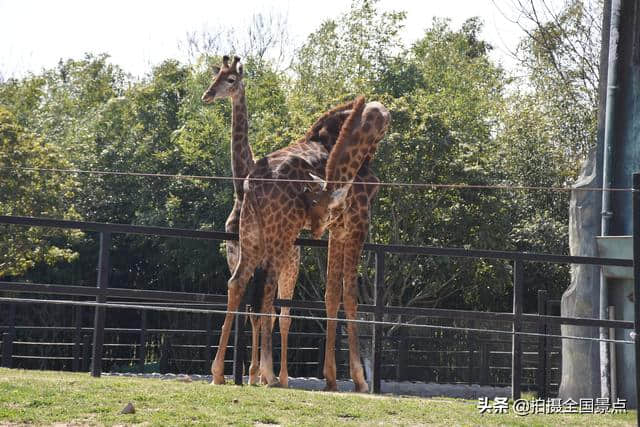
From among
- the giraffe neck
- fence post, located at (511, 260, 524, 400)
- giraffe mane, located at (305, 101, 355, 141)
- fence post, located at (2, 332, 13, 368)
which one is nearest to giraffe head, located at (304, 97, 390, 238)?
giraffe mane, located at (305, 101, 355, 141)

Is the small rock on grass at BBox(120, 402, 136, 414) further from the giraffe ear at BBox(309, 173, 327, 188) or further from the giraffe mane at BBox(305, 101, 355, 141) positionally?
the giraffe mane at BBox(305, 101, 355, 141)

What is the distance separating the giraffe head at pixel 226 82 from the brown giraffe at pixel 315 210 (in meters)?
1.04

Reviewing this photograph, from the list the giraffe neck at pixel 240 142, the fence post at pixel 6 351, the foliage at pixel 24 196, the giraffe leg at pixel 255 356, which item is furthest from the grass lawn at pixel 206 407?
the foliage at pixel 24 196

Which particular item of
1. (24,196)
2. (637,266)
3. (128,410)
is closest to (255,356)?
(128,410)

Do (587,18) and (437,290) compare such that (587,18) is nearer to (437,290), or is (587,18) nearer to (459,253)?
(437,290)

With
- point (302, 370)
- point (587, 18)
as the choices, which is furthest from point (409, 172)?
point (587, 18)

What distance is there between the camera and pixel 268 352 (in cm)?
898

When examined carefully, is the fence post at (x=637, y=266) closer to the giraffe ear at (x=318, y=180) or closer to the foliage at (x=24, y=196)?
the giraffe ear at (x=318, y=180)

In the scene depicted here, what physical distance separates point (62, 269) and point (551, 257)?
1628 centimetres

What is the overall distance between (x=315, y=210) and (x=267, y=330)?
1309mm

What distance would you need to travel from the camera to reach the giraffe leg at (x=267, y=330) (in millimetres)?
8781

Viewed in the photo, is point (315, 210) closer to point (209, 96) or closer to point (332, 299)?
point (332, 299)

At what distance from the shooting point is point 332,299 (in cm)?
955

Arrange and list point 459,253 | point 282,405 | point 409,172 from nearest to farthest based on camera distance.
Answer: point 282,405 < point 459,253 < point 409,172
